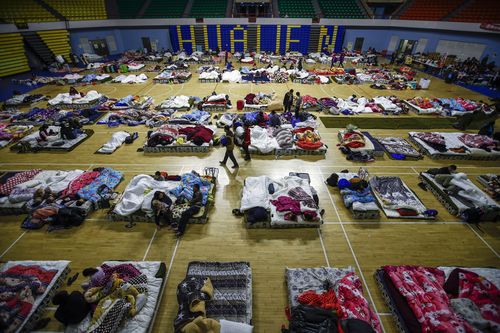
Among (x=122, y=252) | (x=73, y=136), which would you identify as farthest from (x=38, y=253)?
(x=73, y=136)

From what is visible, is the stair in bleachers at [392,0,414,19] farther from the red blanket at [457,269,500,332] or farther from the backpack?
the red blanket at [457,269,500,332]

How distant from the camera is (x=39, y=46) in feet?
73.9

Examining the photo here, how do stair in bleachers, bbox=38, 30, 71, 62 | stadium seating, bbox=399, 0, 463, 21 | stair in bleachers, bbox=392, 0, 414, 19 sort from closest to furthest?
stair in bleachers, bbox=38, 30, 71, 62
stadium seating, bbox=399, 0, 463, 21
stair in bleachers, bbox=392, 0, 414, 19

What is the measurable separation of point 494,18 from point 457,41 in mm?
2628

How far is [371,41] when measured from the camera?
99.5ft

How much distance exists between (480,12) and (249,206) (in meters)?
29.0

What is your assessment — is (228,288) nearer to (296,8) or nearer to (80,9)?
(80,9)

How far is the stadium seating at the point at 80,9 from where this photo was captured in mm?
25109

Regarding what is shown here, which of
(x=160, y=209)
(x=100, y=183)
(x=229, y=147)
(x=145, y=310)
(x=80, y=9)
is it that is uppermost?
(x=80, y=9)

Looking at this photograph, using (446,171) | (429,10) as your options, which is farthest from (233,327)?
(429,10)

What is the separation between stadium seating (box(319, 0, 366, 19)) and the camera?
30128 mm

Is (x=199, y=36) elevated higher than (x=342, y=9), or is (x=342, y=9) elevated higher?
(x=342, y=9)

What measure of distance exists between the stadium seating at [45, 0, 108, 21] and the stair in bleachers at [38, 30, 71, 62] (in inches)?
76.0

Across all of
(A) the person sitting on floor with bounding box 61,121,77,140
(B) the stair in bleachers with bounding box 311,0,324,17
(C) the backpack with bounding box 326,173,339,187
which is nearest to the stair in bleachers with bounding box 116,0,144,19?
(B) the stair in bleachers with bounding box 311,0,324,17
